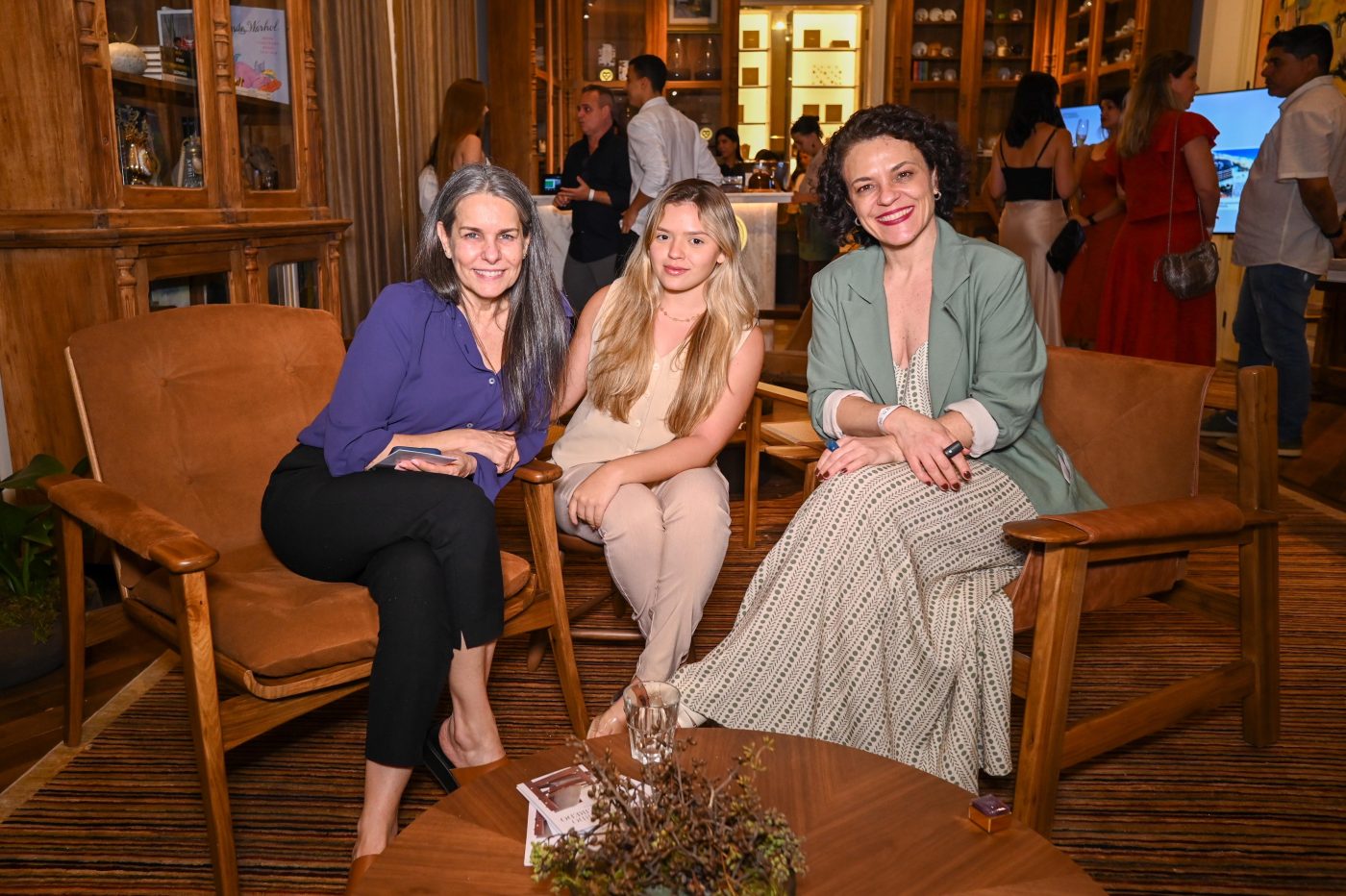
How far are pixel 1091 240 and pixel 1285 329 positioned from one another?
133 cm

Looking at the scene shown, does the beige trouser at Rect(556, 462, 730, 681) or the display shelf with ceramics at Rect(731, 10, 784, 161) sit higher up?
the display shelf with ceramics at Rect(731, 10, 784, 161)

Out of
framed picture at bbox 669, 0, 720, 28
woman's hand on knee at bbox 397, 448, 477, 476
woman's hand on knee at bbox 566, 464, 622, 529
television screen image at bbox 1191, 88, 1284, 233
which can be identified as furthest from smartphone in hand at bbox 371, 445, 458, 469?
framed picture at bbox 669, 0, 720, 28

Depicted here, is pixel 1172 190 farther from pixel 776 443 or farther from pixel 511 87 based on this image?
pixel 511 87

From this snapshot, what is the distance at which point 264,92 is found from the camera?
332 centimetres

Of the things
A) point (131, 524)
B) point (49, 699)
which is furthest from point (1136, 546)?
point (49, 699)

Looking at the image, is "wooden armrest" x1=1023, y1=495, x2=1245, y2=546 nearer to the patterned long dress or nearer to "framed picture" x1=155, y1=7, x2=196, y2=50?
the patterned long dress

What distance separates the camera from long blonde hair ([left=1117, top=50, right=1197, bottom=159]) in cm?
396

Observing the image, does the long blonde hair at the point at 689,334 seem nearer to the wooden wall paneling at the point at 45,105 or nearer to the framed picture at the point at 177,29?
the wooden wall paneling at the point at 45,105

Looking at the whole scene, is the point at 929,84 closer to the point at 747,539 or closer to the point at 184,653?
the point at 747,539

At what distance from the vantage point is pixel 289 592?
1.81 metres

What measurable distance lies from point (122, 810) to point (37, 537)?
0.78m

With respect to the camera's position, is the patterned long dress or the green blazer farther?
the green blazer

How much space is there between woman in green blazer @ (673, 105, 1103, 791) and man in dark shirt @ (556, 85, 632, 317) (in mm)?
2790

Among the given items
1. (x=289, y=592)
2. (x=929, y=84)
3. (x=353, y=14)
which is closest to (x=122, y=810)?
(x=289, y=592)
